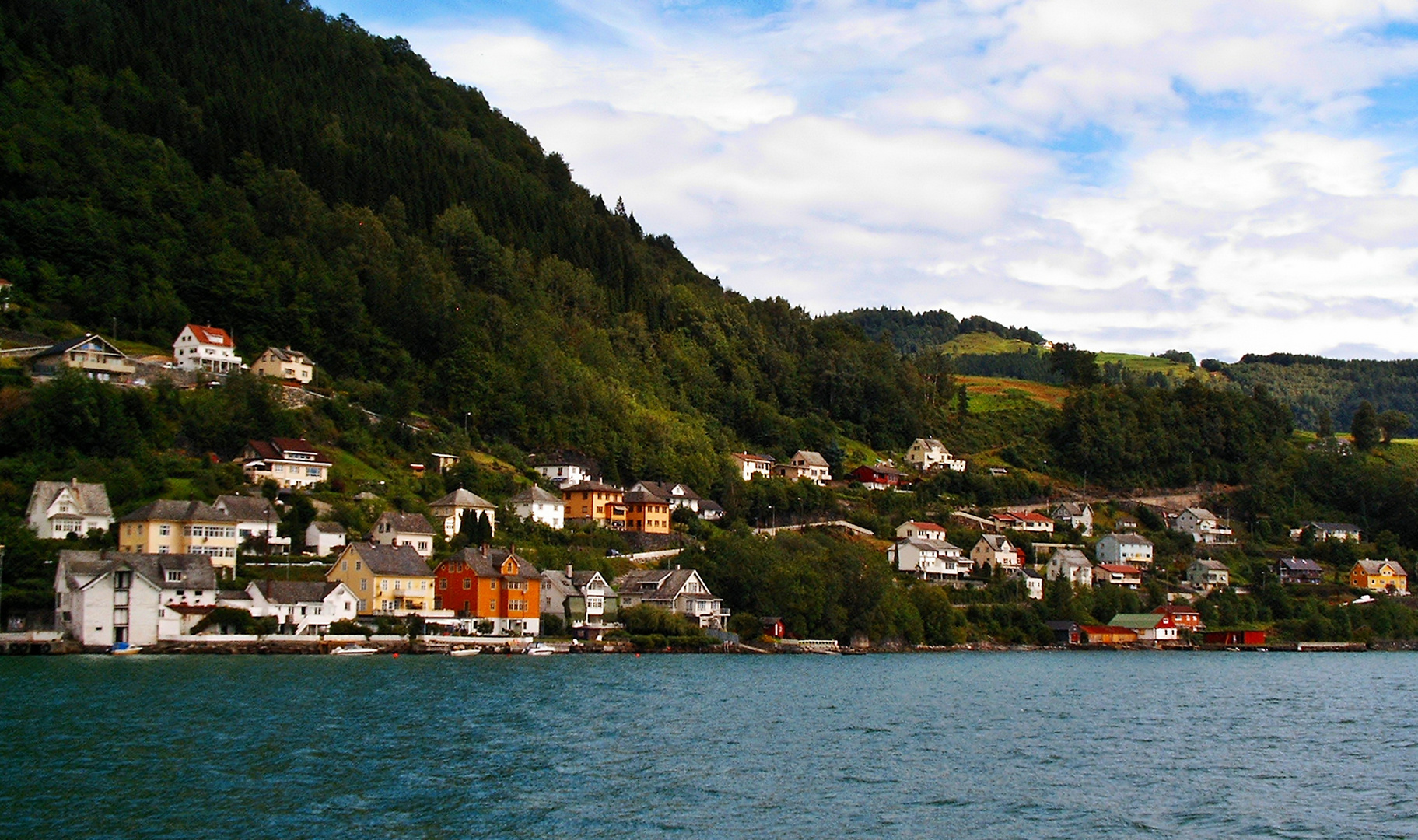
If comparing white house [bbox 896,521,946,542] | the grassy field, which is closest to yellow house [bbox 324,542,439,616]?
white house [bbox 896,521,946,542]

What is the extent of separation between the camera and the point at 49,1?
10906 centimetres

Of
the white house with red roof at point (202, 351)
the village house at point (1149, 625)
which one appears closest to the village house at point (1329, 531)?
the village house at point (1149, 625)

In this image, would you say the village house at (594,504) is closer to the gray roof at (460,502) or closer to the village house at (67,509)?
the gray roof at (460,502)

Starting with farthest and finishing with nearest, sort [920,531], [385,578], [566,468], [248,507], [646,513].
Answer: [920,531] < [566,468] < [646,513] < [248,507] < [385,578]

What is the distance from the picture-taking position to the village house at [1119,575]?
102312 millimetres

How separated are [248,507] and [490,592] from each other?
42.7ft

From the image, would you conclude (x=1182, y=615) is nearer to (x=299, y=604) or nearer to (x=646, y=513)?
(x=646, y=513)

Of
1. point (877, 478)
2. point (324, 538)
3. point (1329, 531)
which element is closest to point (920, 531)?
point (877, 478)

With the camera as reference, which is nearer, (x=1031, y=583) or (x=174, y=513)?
(x=174, y=513)

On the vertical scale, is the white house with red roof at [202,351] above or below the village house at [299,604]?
above

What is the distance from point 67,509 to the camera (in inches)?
2419

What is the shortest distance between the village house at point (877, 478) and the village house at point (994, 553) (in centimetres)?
1731

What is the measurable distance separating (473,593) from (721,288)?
92.6 m

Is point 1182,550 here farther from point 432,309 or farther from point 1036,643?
point 432,309
